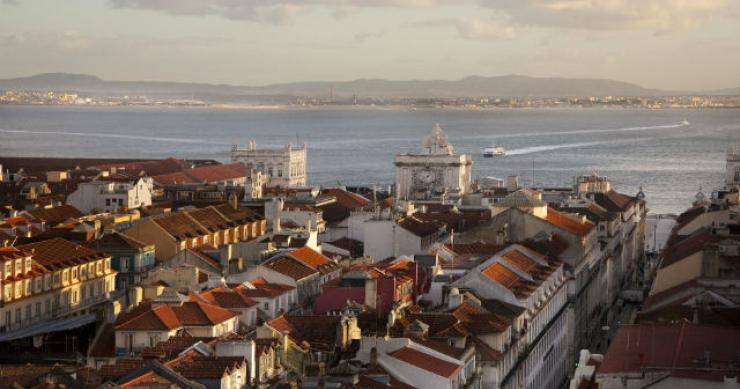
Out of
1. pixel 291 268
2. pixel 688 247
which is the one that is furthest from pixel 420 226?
pixel 291 268

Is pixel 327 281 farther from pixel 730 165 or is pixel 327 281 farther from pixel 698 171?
pixel 698 171

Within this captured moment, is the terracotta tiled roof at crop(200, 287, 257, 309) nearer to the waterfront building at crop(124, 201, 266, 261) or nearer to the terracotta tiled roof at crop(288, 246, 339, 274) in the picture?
the terracotta tiled roof at crop(288, 246, 339, 274)

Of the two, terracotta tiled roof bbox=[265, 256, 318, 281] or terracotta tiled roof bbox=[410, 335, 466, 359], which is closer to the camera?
terracotta tiled roof bbox=[410, 335, 466, 359]

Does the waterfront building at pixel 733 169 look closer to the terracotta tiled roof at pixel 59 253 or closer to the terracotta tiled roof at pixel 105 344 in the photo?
the terracotta tiled roof at pixel 59 253

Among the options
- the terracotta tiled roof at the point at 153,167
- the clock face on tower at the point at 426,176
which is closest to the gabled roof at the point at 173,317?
the clock face on tower at the point at 426,176

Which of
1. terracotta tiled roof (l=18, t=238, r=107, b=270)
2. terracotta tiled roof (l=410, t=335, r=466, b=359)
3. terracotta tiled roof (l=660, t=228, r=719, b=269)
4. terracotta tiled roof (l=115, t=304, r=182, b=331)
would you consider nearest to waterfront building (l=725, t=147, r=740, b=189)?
terracotta tiled roof (l=660, t=228, r=719, b=269)

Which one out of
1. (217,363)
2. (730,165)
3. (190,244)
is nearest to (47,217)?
(190,244)
